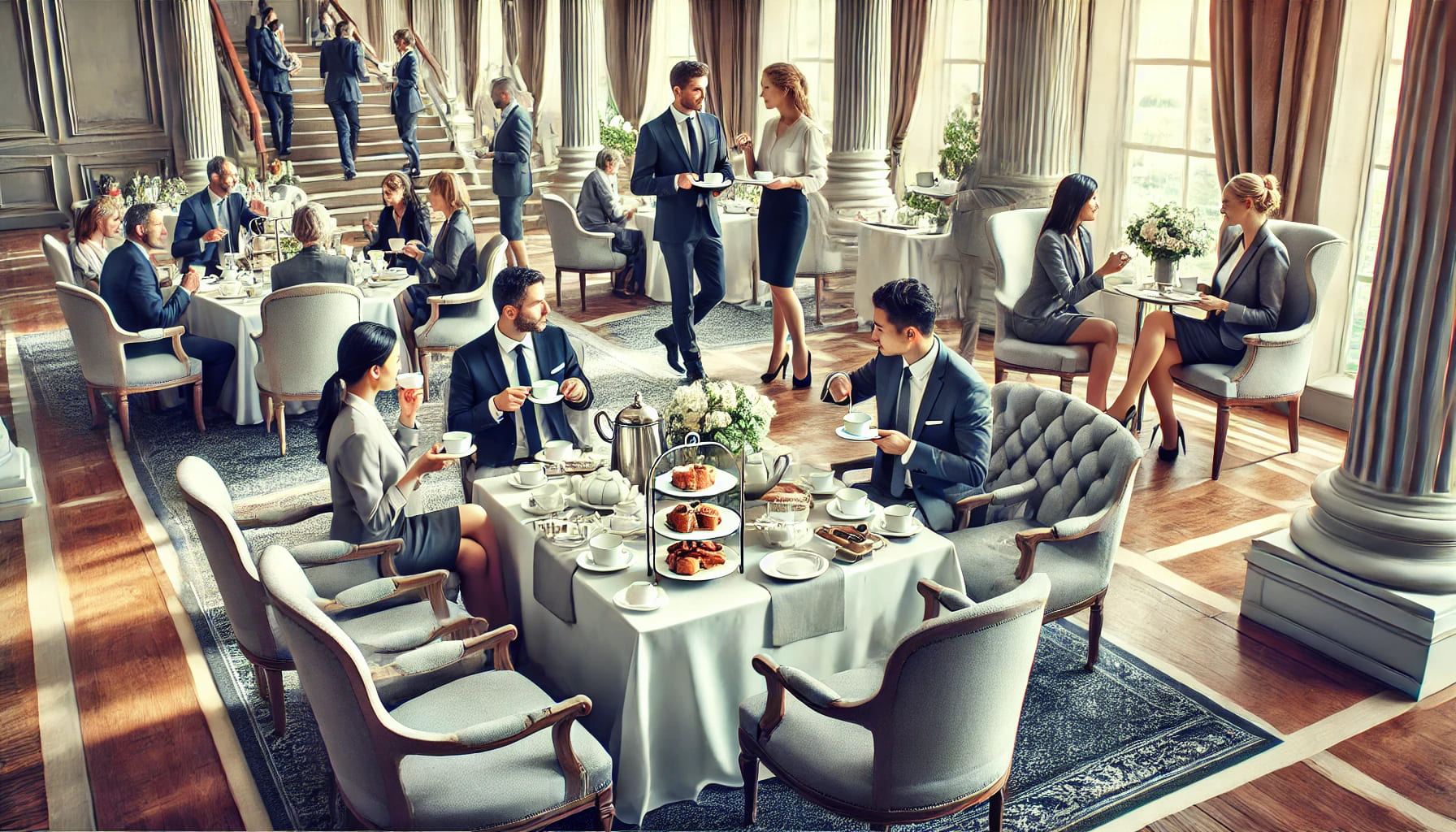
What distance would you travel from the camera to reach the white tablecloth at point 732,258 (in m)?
8.62

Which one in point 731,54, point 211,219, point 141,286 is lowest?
point 141,286

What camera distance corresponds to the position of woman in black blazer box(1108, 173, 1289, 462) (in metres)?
5.36

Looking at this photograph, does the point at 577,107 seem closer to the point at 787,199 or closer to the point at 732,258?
the point at 732,258

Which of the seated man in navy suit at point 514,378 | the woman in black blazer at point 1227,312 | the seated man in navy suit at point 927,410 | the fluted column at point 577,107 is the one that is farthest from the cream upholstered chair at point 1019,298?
the fluted column at point 577,107

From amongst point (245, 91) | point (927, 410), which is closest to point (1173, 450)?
point (927, 410)

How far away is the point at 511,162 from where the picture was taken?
9008 mm

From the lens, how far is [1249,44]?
6301mm

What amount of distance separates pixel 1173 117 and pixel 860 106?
8.60 ft

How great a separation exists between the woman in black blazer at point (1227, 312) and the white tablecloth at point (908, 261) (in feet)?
6.30

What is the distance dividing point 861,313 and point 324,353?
3.92 metres

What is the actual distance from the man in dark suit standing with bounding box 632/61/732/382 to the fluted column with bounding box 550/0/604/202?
14.1ft

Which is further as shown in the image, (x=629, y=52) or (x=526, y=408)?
(x=629, y=52)

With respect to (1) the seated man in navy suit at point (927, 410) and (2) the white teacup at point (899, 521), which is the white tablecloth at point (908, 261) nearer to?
(1) the seated man in navy suit at point (927, 410)

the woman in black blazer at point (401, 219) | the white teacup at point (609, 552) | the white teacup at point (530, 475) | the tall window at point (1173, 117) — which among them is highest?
the tall window at point (1173, 117)
